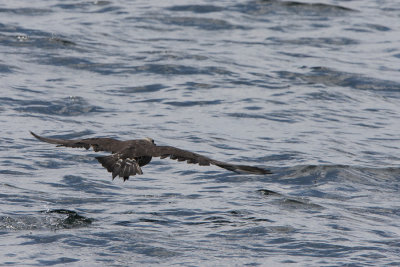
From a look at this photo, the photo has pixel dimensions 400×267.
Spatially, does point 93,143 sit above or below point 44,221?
above

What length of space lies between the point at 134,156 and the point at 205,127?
5.07m

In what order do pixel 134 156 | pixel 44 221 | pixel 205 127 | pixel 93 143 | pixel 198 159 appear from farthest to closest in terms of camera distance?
pixel 205 127
pixel 93 143
pixel 44 221
pixel 134 156
pixel 198 159

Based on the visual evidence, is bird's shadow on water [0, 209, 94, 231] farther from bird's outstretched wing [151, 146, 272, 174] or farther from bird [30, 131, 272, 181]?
bird's outstretched wing [151, 146, 272, 174]

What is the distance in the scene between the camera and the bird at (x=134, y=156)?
956 cm

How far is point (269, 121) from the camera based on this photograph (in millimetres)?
15727

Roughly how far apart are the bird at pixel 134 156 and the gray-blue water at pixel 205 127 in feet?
2.50

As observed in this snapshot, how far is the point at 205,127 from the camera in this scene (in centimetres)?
1517

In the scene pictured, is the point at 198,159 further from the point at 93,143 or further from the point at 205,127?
the point at 205,127

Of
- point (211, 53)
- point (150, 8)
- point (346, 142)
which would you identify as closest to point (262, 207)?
point (346, 142)

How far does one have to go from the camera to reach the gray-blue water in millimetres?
9961

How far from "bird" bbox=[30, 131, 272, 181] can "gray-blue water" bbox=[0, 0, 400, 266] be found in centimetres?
76

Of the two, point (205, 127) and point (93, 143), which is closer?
point (93, 143)

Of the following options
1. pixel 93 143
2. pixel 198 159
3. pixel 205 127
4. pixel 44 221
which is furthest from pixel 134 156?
pixel 205 127

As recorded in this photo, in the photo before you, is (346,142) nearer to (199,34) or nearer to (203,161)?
(203,161)
